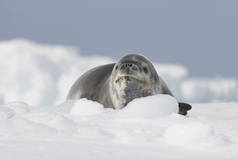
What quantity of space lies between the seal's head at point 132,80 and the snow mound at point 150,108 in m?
1.63

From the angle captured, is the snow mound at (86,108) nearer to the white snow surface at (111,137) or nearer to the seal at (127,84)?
the white snow surface at (111,137)

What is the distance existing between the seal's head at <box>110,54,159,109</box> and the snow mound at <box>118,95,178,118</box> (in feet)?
5.34

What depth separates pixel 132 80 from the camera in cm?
681

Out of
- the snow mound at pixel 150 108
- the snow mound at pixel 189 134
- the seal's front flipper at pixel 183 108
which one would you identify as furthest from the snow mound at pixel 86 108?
the snow mound at pixel 189 134

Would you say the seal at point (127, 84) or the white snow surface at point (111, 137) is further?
the seal at point (127, 84)

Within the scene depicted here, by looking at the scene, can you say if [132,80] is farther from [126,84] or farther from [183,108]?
[183,108]

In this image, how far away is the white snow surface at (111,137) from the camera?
3.16m

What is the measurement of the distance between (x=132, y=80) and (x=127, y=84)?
0.28 ft

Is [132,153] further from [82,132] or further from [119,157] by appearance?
[82,132]

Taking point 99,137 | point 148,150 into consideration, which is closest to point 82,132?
point 99,137

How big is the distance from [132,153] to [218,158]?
565mm

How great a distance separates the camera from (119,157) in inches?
120

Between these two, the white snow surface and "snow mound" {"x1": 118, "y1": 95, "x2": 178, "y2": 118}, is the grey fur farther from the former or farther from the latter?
the white snow surface

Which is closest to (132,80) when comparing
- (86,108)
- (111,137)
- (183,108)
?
(183,108)
